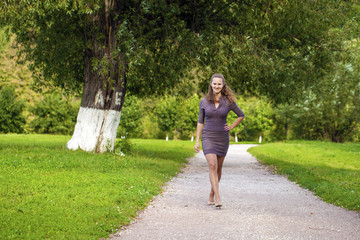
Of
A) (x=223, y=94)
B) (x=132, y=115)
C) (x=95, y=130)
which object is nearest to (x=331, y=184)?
(x=223, y=94)

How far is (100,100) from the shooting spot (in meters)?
16.0

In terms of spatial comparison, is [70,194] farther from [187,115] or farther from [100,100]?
[187,115]

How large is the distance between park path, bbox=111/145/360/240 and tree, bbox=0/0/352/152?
18.6ft

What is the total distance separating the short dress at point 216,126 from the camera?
25.6ft

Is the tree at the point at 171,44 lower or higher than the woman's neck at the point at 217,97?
higher

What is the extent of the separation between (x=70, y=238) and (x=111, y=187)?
3.70 meters

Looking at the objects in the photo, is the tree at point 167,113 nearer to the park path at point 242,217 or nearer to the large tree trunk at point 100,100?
the large tree trunk at point 100,100

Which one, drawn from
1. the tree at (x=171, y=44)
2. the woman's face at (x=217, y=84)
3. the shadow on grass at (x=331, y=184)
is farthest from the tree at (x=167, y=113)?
the woman's face at (x=217, y=84)

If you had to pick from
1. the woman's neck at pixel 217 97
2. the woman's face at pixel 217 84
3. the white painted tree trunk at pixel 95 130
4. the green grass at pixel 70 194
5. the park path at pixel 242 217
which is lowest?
the park path at pixel 242 217

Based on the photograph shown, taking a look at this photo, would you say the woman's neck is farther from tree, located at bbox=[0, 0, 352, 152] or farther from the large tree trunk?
the large tree trunk

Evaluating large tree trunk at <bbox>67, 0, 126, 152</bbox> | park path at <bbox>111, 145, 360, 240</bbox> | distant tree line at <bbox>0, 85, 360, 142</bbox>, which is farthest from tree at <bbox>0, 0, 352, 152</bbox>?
distant tree line at <bbox>0, 85, 360, 142</bbox>

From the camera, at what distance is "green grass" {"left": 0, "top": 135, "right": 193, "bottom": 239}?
5.77 metres

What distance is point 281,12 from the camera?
14797mm

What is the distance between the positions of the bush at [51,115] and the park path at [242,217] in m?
45.0
